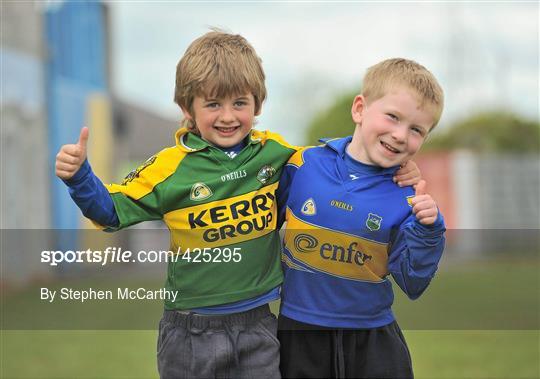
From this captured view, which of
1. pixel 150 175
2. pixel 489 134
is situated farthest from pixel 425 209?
pixel 489 134

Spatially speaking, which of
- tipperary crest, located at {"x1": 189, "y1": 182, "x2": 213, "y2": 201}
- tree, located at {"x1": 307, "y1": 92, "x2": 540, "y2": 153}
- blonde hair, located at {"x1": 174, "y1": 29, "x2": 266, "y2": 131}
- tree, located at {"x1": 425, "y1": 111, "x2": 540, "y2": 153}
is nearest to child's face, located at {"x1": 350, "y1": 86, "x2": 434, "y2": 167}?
blonde hair, located at {"x1": 174, "y1": 29, "x2": 266, "y2": 131}

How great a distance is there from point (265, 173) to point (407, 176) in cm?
48

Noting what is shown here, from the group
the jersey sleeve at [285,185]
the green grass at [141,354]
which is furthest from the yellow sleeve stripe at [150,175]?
the green grass at [141,354]

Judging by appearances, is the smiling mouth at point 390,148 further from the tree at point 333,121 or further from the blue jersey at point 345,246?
the tree at point 333,121

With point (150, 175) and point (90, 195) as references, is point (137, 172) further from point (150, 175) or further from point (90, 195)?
point (90, 195)

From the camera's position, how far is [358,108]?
2713mm

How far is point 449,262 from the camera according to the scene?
13.0 metres

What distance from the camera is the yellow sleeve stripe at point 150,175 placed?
8.13 feet

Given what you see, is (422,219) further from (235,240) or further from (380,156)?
(235,240)

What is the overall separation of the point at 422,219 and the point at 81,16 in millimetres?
10483

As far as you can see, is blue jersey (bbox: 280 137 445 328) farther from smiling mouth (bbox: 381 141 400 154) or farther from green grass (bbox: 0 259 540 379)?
green grass (bbox: 0 259 540 379)

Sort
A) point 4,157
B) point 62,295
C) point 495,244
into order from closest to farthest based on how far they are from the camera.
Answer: point 62,295, point 4,157, point 495,244

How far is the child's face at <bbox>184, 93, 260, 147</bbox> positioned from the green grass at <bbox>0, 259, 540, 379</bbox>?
200 cm

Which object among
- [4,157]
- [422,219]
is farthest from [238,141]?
[4,157]
